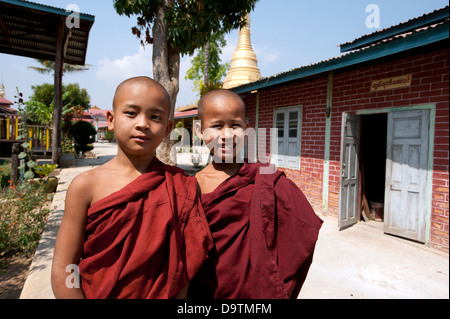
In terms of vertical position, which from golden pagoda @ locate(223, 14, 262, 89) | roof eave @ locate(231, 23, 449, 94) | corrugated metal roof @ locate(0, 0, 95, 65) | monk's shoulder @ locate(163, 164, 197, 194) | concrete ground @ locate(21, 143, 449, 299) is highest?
golden pagoda @ locate(223, 14, 262, 89)

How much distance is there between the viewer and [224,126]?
1.40 metres

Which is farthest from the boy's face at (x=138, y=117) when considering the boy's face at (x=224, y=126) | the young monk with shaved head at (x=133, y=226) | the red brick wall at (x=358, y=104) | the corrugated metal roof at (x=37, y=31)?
the corrugated metal roof at (x=37, y=31)

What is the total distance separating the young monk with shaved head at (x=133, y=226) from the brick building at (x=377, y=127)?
407cm

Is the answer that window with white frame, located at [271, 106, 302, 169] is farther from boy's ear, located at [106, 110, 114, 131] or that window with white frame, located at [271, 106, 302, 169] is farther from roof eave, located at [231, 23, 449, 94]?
boy's ear, located at [106, 110, 114, 131]

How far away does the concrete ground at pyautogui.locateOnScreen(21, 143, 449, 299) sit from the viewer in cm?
305

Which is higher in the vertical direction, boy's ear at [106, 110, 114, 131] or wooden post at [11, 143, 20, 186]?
boy's ear at [106, 110, 114, 131]

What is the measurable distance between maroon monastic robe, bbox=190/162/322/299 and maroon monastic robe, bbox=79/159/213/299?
175 millimetres

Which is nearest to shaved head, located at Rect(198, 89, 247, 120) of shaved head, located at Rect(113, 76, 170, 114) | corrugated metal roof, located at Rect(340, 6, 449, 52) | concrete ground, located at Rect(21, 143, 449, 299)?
shaved head, located at Rect(113, 76, 170, 114)

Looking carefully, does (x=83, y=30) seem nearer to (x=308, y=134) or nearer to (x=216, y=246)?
(x=308, y=134)

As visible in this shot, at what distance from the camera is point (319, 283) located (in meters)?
3.32

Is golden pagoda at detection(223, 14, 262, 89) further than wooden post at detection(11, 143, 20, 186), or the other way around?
golden pagoda at detection(223, 14, 262, 89)

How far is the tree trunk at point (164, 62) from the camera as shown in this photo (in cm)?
675

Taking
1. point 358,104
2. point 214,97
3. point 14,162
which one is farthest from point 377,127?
point 14,162

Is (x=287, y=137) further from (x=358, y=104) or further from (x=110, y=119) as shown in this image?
(x=110, y=119)
